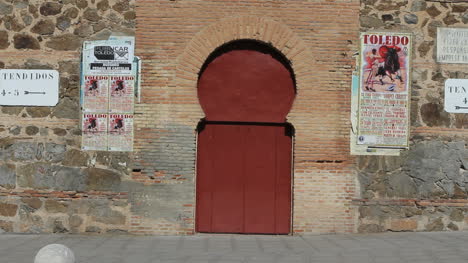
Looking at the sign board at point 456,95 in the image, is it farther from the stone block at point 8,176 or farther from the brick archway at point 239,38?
the stone block at point 8,176

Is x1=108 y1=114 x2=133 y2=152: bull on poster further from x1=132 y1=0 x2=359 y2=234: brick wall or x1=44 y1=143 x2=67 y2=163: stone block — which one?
x1=44 y1=143 x2=67 y2=163: stone block

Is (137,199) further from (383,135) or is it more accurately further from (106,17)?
(383,135)

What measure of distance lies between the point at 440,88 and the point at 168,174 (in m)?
5.11

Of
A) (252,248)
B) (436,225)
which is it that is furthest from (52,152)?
(436,225)

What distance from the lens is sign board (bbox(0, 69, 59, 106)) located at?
10.2 meters

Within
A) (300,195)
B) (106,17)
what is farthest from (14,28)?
(300,195)

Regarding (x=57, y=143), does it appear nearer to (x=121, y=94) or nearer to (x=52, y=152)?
(x=52, y=152)

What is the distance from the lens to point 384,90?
10320 millimetres

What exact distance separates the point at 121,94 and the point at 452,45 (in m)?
6.01

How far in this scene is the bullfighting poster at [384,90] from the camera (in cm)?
1026

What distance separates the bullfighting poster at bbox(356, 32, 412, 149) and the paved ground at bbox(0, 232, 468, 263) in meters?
1.74

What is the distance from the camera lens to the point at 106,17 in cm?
1024

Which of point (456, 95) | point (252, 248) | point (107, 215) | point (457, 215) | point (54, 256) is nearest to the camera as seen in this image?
point (54, 256)

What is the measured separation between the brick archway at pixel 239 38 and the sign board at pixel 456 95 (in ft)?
8.41
